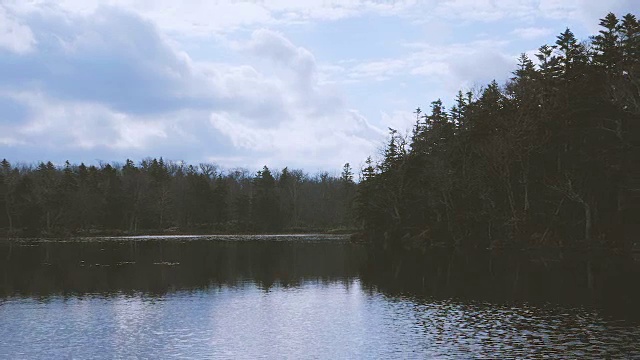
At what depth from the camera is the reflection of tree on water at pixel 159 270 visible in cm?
5680

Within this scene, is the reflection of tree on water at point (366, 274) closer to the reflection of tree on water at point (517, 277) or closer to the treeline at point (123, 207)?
the reflection of tree on water at point (517, 277)

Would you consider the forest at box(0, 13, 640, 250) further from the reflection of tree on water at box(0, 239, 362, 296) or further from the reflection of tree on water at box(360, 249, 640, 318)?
the reflection of tree on water at box(0, 239, 362, 296)

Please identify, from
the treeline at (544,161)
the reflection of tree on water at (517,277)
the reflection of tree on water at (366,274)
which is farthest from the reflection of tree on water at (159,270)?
the treeline at (544,161)

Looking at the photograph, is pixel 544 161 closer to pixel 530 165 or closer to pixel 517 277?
pixel 530 165

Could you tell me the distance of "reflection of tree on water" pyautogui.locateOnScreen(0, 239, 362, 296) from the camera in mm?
56797

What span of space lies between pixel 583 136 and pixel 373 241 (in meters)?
54.1

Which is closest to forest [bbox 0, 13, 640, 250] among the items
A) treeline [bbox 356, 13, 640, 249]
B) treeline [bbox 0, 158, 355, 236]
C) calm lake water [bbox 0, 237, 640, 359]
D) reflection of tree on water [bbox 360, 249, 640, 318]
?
treeline [bbox 356, 13, 640, 249]

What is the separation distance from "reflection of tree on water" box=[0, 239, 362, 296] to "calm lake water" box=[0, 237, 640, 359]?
0.33 m

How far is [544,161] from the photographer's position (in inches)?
3430

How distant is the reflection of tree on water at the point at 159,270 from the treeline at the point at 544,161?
20608mm

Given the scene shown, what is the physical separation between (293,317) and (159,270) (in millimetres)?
34208

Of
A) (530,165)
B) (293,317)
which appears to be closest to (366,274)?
(293,317)

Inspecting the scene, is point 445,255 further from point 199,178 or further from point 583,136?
point 199,178

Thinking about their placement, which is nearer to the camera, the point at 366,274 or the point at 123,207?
the point at 366,274
